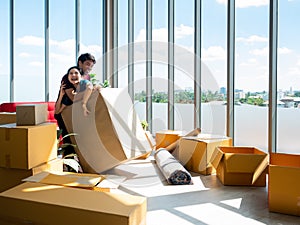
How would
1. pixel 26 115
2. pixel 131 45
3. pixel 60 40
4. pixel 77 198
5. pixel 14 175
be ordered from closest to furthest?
pixel 77 198
pixel 14 175
pixel 26 115
pixel 60 40
pixel 131 45

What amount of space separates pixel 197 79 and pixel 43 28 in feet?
9.41

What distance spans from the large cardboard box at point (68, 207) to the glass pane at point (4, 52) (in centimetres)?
382

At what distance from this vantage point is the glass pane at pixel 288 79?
3090 mm

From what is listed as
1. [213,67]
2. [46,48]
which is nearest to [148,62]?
[213,67]

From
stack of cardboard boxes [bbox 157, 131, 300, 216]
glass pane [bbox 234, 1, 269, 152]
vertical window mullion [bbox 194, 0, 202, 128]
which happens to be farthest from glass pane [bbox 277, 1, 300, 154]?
vertical window mullion [bbox 194, 0, 202, 128]

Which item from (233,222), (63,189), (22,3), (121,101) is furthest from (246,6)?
(22,3)

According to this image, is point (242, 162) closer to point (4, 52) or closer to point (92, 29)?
point (92, 29)

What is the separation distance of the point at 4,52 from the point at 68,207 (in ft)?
14.2

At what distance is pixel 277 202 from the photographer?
2029 millimetres

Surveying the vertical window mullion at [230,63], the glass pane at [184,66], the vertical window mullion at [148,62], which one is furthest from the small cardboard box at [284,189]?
the vertical window mullion at [148,62]

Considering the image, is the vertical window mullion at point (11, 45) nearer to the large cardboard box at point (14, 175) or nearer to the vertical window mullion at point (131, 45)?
the vertical window mullion at point (131, 45)

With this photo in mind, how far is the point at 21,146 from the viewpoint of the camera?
1.86 meters

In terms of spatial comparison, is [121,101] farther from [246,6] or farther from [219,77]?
[246,6]

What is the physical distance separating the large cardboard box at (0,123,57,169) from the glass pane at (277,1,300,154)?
8.27ft
